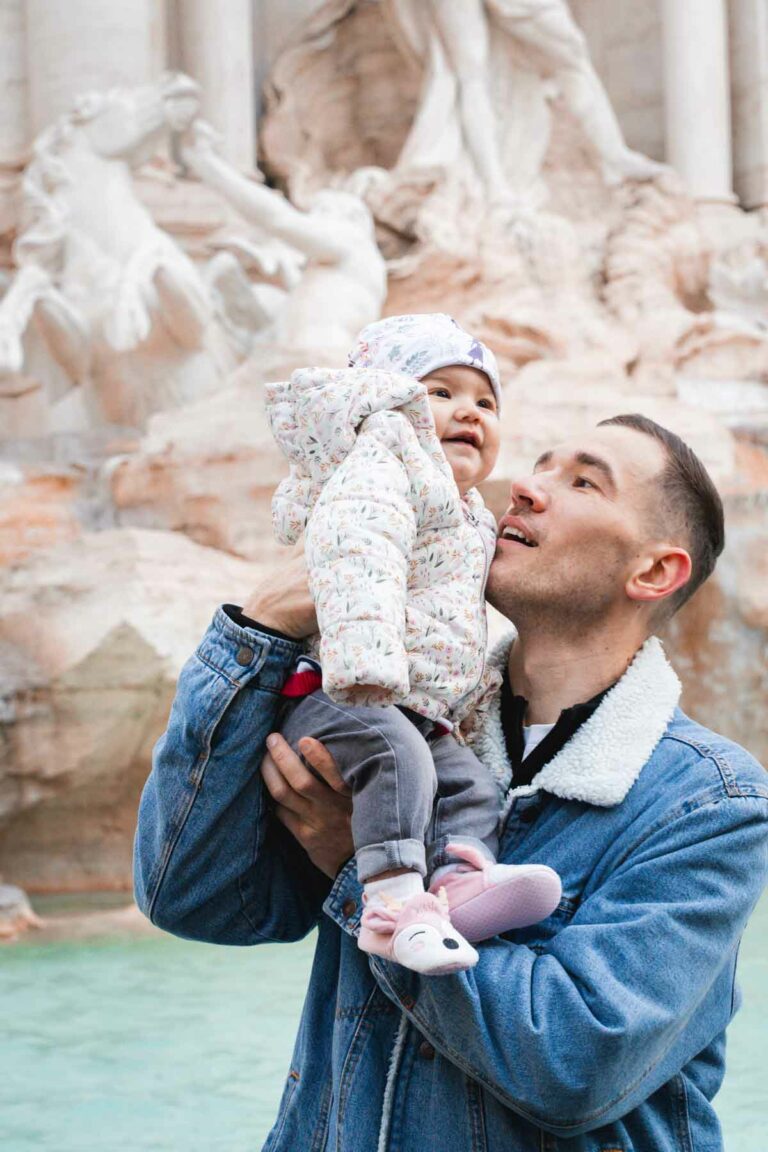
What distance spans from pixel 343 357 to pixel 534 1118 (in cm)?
638

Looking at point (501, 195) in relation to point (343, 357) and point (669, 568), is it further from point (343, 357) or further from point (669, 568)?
point (669, 568)

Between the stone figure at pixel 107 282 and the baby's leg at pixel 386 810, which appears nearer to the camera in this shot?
the baby's leg at pixel 386 810

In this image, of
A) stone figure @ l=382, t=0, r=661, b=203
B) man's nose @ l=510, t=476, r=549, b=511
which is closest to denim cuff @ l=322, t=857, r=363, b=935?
man's nose @ l=510, t=476, r=549, b=511

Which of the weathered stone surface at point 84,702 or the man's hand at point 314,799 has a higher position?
the man's hand at point 314,799

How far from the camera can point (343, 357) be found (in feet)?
25.3

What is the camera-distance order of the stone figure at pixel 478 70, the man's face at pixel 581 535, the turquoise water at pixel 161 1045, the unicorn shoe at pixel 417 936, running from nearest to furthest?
the unicorn shoe at pixel 417 936
the man's face at pixel 581 535
the turquoise water at pixel 161 1045
the stone figure at pixel 478 70

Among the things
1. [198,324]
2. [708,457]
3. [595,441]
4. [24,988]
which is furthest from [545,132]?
[595,441]

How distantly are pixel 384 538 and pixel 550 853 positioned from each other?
0.37m

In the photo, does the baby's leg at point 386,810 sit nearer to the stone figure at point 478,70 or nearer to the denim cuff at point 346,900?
the denim cuff at point 346,900

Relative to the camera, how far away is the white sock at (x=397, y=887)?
5.32 feet

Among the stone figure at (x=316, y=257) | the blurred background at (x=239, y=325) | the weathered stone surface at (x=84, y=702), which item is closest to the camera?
the blurred background at (x=239, y=325)

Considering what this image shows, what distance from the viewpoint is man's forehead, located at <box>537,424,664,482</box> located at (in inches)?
73.1

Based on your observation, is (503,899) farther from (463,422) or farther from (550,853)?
(463,422)

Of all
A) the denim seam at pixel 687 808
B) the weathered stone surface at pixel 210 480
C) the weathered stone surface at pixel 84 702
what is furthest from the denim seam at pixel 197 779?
the weathered stone surface at pixel 210 480
